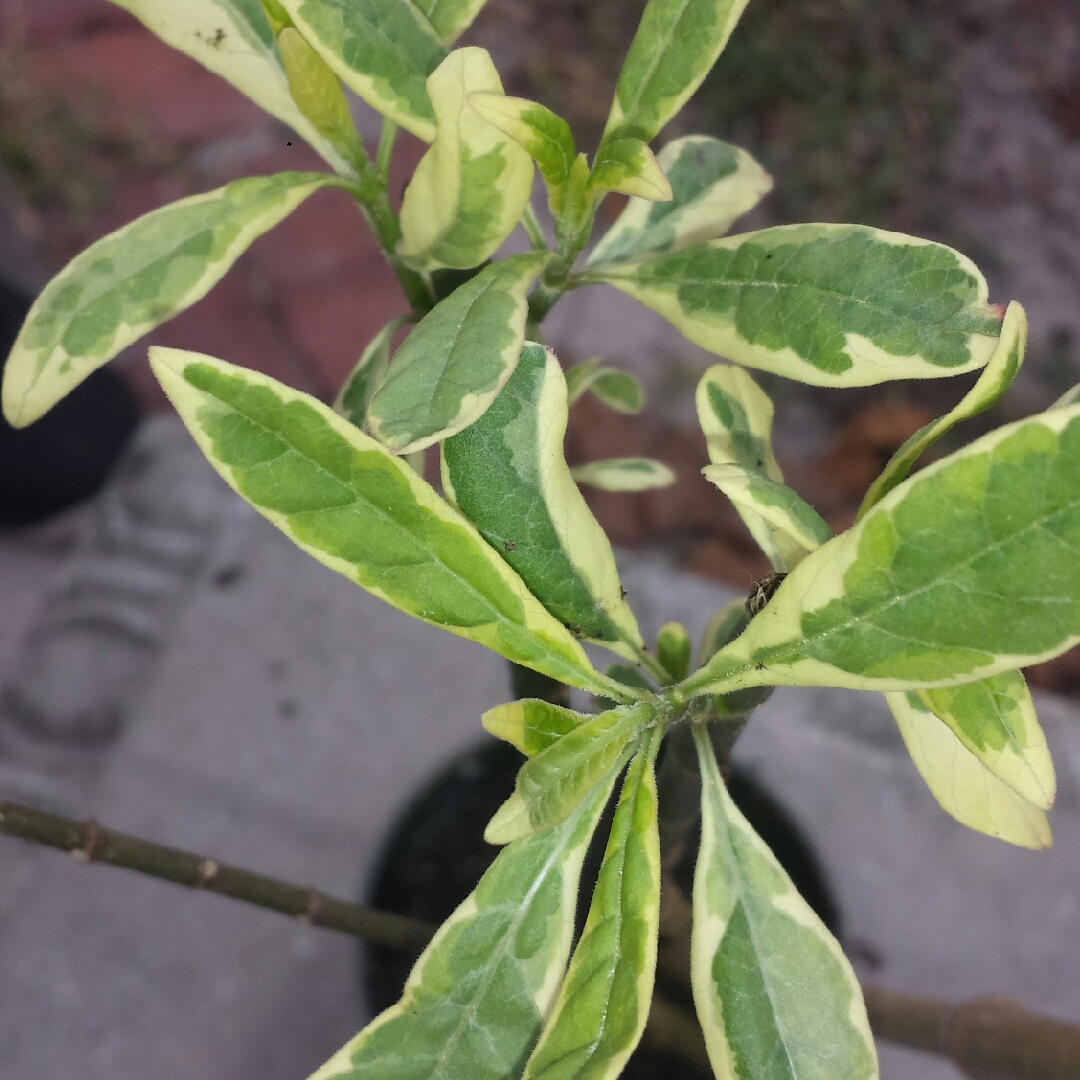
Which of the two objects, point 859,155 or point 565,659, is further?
point 859,155

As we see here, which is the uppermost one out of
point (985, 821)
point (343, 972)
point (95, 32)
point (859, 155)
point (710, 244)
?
point (95, 32)

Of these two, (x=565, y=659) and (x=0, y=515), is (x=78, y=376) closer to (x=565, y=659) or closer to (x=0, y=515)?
(x=565, y=659)

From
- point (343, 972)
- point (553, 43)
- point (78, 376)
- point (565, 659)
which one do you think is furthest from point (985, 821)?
point (553, 43)

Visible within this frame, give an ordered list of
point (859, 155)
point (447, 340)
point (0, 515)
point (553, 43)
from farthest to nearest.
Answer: point (553, 43) < point (859, 155) < point (0, 515) < point (447, 340)

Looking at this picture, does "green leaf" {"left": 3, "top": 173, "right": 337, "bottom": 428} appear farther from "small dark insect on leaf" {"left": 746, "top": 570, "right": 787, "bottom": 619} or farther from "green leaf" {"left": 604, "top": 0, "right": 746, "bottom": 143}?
"small dark insect on leaf" {"left": 746, "top": 570, "right": 787, "bottom": 619}

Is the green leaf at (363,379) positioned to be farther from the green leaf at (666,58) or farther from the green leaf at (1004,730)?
the green leaf at (1004,730)

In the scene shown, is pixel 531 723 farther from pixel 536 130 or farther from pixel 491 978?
pixel 536 130

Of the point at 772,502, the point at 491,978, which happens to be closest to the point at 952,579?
the point at 772,502

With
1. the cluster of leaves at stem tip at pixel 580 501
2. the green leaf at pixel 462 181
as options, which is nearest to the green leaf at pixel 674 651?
the cluster of leaves at stem tip at pixel 580 501
